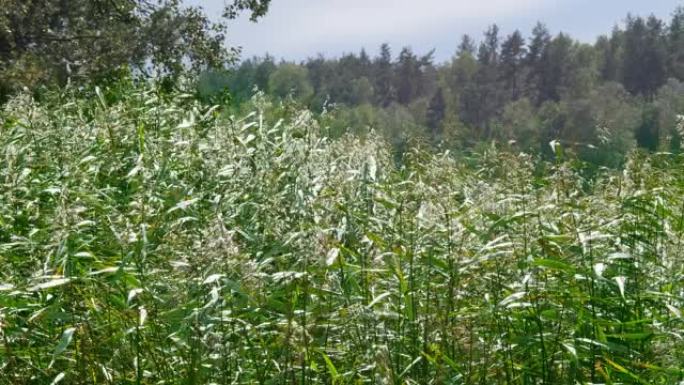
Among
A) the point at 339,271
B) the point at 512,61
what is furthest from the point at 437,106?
the point at 339,271

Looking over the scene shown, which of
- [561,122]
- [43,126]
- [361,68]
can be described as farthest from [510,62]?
[43,126]

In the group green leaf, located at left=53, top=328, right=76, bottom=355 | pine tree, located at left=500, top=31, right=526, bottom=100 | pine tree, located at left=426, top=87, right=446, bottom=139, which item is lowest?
pine tree, located at left=426, top=87, right=446, bottom=139

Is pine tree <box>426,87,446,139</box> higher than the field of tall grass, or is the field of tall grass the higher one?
the field of tall grass

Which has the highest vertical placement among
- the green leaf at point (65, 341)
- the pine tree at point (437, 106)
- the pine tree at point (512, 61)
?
the green leaf at point (65, 341)

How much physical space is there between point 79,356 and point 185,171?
3043 mm

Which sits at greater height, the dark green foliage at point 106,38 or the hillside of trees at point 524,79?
the dark green foliage at point 106,38

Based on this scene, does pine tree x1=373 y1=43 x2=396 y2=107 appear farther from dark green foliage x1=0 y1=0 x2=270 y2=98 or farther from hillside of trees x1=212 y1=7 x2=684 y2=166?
dark green foliage x1=0 y1=0 x2=270 y2=98

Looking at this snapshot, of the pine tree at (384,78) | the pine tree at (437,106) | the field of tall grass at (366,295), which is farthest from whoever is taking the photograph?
the pine tree at (384,78)

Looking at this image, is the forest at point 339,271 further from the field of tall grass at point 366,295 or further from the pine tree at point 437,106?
the pine tree at point 437,106

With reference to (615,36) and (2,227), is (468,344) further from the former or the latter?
(615,36)

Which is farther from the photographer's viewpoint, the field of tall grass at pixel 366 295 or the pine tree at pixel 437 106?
the pine tree at pixel 437 106

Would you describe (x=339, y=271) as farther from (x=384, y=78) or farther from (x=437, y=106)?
(x=384, y=78)

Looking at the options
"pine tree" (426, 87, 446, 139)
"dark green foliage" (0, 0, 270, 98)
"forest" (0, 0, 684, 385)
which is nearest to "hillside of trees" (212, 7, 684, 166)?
"pine tree" (426, 87, 446, 139)

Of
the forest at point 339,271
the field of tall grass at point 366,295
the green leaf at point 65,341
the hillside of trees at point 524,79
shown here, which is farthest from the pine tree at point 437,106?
the green leaf at point 65,341
